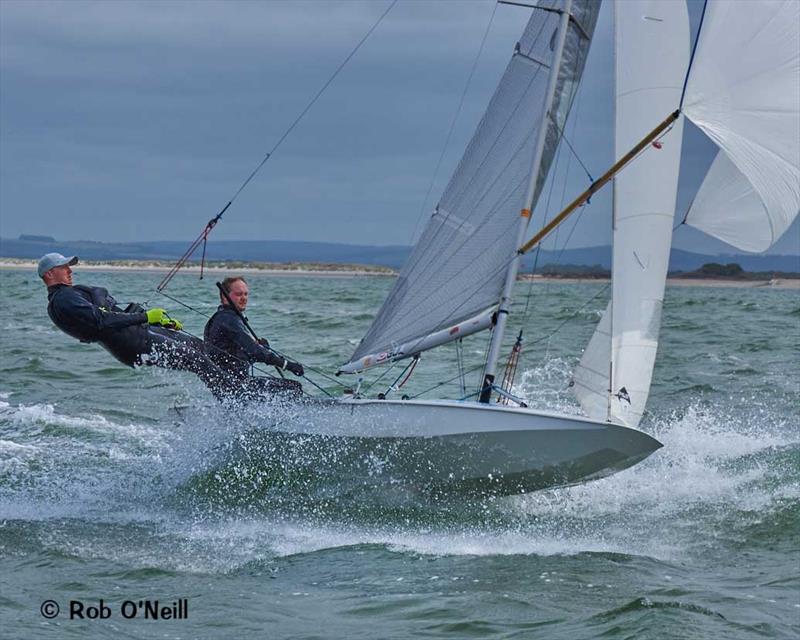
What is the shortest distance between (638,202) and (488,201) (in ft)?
3.79

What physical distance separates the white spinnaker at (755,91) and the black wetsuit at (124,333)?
410 cm

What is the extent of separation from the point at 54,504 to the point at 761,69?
5.75m

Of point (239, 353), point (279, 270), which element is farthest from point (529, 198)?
point (279, 270)

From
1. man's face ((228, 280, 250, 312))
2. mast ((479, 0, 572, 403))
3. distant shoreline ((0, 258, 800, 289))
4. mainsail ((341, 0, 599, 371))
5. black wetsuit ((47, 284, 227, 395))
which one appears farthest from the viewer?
distant shoreline ((0, 258, 800, 289))

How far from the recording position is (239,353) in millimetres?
9672

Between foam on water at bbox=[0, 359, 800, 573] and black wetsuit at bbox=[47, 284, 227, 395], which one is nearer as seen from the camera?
foam on water at bbox=[0, 359, 800, 573]

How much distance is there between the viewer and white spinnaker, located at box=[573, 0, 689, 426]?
9.16 meters

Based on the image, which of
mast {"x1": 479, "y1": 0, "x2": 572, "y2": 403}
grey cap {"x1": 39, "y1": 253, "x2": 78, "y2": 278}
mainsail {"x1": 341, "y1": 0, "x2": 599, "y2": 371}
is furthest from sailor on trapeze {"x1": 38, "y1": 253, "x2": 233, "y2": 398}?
mast {"x1": 479, "y1": 0, "x2": 572, "y2": 403}

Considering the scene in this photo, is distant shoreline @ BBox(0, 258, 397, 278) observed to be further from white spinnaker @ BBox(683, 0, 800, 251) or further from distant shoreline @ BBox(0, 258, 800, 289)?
white spinnaker @ BBox(683, 0, 800, 251)

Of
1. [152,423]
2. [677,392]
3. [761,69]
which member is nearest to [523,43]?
[761,69]

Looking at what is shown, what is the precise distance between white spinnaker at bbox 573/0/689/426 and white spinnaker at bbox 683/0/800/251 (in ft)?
2.53

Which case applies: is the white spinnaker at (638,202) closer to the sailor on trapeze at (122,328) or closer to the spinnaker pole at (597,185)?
the spinnaker pole at (597,185)

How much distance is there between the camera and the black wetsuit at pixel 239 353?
9547 millimetres

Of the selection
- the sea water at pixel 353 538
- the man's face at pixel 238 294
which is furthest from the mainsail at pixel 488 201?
the sea water at pixel 353 538
